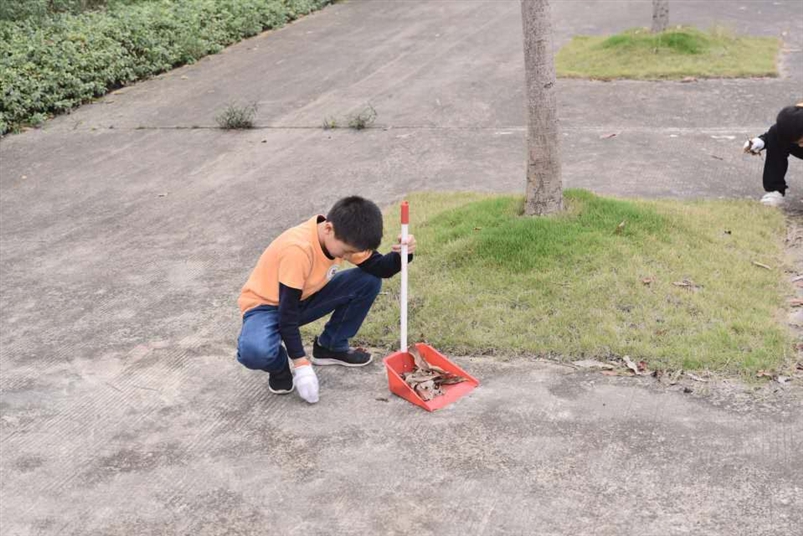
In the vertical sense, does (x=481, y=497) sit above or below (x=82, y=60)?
below

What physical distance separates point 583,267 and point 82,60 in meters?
7.33

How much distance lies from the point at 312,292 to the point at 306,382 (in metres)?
0.48

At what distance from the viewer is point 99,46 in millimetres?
10789

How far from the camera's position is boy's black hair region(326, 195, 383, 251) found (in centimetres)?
411

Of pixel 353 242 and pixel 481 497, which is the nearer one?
pixel 481 497

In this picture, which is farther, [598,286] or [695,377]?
[598,286]

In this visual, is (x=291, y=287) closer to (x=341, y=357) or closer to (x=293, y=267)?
(x=293, y=267)

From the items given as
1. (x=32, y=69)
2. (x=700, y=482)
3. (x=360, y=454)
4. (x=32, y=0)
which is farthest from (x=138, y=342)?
(x=32, y=0)

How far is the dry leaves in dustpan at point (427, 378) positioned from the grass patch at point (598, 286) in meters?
0.30

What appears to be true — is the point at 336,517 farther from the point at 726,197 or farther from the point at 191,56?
the point at 191,56

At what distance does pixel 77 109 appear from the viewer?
1030cm

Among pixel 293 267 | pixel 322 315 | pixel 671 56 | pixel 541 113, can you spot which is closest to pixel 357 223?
pixel 293 267

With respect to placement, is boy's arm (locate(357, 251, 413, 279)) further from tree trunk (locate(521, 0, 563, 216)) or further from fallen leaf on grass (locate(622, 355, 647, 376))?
tree trunk (locate(521, 0, 563, 216))

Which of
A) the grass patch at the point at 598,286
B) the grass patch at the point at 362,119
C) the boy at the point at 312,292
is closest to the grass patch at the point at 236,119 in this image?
the grass patch at the point at 362,119
